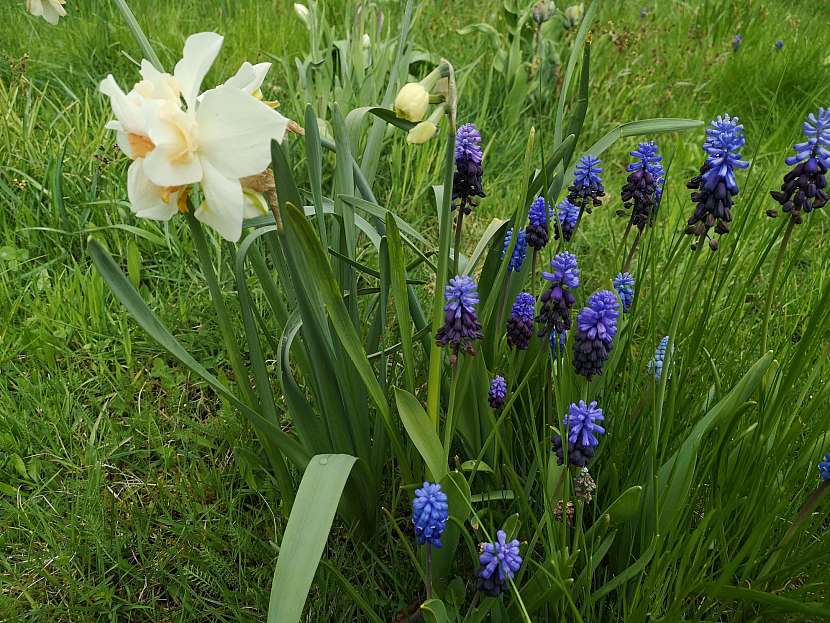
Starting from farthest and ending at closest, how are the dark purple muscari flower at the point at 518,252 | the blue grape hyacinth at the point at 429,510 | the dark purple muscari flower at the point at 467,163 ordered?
the dark purple muscari flower at the point at 518,252 → the dark purple muscari flower at the point at 467,163 → the blue grape hyacinth at the point at 429,510

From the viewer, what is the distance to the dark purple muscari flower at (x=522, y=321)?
120 centimetres

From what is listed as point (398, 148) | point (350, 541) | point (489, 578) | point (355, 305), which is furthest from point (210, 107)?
point (398, 148)

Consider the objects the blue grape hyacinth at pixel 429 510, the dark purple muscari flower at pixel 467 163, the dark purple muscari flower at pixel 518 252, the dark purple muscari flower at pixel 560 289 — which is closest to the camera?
the blue grape hyacinth at pixel 429 510

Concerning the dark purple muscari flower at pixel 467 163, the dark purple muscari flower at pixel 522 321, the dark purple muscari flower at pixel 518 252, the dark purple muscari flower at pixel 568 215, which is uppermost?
the dark purple muscari flower at pixel 467 163

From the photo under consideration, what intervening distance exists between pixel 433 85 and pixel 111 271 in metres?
0.47

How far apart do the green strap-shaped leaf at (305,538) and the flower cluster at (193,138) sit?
1.12 feet

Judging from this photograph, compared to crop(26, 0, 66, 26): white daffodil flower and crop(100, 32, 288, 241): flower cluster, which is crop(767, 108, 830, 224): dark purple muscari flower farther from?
crop(26, 0, 66, 26): white daffodil flower

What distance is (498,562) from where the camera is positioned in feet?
3.05

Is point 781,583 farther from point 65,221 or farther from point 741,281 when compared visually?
point 65,221

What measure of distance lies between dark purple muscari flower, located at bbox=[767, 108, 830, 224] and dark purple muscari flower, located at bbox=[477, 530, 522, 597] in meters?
0.58

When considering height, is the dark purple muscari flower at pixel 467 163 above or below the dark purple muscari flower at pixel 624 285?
above

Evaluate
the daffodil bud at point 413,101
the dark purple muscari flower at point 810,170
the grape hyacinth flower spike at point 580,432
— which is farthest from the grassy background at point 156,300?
the daffodil bud at point 413,101

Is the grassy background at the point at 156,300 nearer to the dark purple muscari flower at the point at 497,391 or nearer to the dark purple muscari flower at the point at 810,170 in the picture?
the dark purple muscari flower at the point at 810,170

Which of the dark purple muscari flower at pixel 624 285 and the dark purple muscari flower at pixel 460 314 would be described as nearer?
the dark purple muscari flower at pixel 460 314
